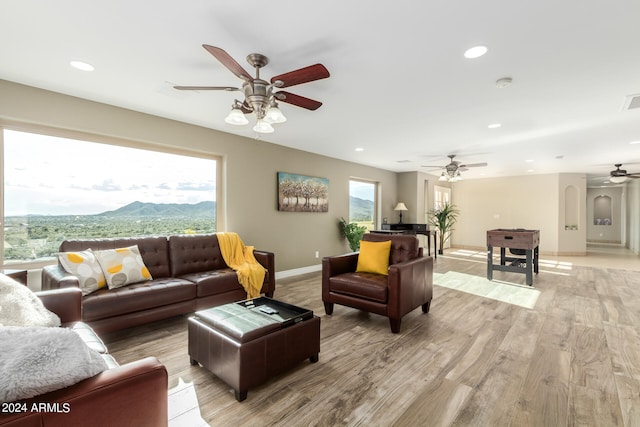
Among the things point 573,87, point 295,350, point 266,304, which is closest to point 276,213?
point 266,304

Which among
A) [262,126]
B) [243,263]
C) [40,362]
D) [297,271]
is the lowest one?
[297,271]

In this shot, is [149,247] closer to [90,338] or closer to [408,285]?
[90,338]

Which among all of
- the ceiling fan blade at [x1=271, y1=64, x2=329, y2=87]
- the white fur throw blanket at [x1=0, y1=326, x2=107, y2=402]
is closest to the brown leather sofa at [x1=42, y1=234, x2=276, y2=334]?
the white fur throw blanket at [x1=0, y1=326, x2=107, y2=402]

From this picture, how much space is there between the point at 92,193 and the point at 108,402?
3.45 metres

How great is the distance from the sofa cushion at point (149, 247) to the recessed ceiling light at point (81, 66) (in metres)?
1.70

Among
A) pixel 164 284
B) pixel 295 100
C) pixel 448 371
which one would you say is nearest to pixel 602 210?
pixel 448 371

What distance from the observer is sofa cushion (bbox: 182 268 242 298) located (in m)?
3.28

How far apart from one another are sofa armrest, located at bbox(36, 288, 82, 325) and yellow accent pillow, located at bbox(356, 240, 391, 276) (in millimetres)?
2709

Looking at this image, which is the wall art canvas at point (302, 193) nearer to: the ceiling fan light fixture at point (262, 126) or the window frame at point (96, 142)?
the window frame at point (96, 142)

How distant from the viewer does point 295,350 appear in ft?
7.15

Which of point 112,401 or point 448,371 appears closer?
point 112,401

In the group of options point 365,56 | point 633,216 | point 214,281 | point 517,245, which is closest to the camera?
point 365,56

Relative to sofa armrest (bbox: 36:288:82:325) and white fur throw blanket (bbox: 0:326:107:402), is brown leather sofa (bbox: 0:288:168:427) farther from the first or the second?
sofa armrest (bbox: 36:288:82:325)

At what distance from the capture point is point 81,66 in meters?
2.58
